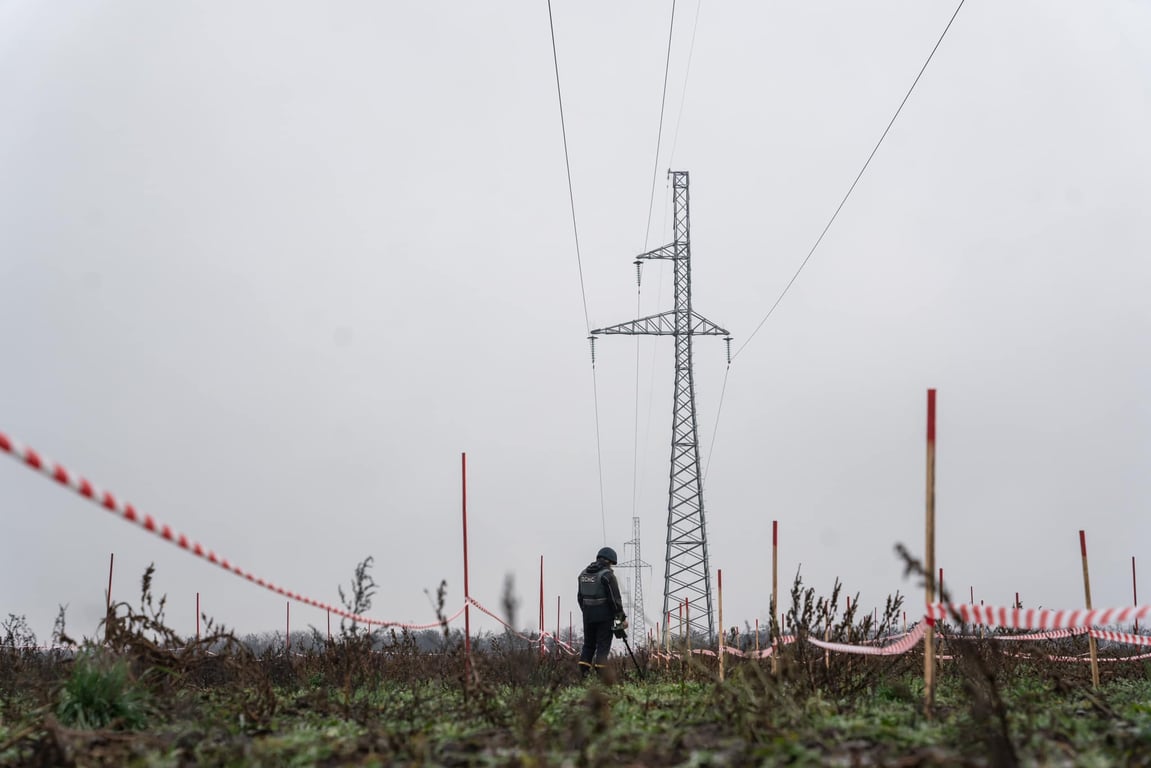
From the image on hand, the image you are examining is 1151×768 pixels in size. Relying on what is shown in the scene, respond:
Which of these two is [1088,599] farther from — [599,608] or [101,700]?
[101,700]

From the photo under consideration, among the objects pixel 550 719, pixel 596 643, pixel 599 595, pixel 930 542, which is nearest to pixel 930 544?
pixel 930 542

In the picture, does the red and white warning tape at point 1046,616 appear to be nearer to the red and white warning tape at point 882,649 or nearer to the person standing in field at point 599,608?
the red and white warning tape at point 882,649

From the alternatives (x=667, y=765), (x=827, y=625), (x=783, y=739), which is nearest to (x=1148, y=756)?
(x=783, y=739)

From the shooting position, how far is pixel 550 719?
6.84 m

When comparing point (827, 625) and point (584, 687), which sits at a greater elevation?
point (827, 625)

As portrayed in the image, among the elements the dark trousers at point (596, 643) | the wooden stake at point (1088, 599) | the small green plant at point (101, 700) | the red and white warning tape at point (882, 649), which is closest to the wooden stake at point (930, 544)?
the red and white warning tape at point (882, 649)

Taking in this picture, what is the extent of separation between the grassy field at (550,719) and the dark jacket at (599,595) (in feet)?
6.75

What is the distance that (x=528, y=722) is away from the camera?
5090mm

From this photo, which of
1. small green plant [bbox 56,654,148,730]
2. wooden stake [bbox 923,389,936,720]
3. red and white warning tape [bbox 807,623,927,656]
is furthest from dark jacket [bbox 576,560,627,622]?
small green plant [bbox 56,654,148,730]

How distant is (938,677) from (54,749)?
8796mm

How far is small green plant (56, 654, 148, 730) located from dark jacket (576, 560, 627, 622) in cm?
632

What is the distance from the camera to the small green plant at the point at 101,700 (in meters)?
6.54

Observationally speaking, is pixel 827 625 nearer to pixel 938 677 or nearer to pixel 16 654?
pixel 938 677

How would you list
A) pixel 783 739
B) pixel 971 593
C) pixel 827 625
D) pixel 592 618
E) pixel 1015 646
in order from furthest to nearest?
pixel 971 593 → pixel 1015 646 → pixel 592 618 → pixel 827 625 → pixel 783 739
